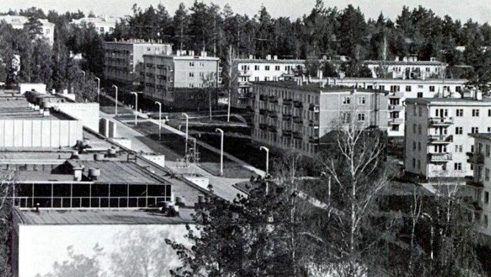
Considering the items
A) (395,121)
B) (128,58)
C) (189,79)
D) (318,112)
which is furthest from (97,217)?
(128,58)

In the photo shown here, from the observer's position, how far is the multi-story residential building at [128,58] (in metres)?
99.2

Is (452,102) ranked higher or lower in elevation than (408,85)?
lower

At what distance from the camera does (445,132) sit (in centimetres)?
5156

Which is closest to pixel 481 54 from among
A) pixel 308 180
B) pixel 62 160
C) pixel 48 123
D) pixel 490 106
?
pixel 490 106

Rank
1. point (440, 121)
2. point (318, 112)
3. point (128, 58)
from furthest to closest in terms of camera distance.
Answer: point (128, 58) < point (318, 112) < point (440, 121)

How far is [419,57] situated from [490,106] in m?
44.6

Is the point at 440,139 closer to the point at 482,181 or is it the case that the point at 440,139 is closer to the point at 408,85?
the point at 482,181

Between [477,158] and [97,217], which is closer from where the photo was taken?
[97,217]

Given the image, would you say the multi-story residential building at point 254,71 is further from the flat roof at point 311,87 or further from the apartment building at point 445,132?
the apartment building at point 445,132

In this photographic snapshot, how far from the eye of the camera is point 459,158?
5181 cm

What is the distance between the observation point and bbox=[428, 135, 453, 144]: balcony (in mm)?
51094

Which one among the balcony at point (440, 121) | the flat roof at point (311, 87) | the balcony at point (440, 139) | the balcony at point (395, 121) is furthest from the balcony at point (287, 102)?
the balcony at point (440, 139)

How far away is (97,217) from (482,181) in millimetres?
19774

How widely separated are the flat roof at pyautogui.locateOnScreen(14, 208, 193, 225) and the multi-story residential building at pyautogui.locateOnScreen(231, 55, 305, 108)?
56418 millimetres
